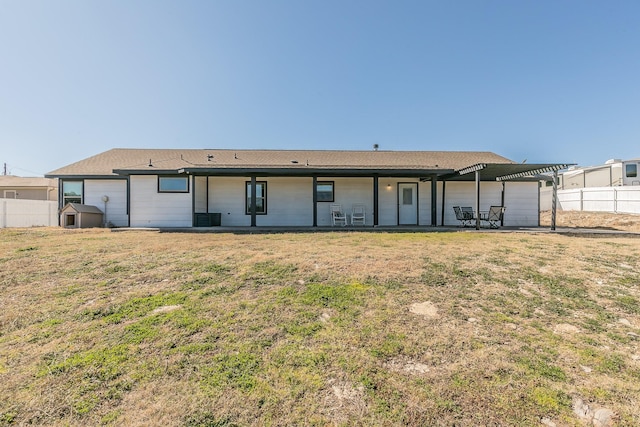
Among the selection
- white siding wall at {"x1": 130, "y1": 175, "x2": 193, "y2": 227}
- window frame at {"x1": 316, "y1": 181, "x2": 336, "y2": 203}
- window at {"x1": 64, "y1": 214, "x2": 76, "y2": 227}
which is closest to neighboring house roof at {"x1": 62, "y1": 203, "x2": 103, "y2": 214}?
window at {"x1": 64, "y1": 214, "x2": 76, "y2": 227}

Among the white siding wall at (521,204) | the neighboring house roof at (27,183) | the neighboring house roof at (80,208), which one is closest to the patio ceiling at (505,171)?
the white siding wall at (521,204)

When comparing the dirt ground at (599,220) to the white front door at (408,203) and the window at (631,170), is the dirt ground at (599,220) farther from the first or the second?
the window at (631,170)

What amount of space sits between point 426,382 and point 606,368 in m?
1.55

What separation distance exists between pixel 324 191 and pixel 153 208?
285 inches

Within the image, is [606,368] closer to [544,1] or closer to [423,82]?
[544,1]

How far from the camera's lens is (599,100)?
1616 centimetres

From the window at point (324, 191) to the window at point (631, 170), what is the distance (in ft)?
74.3

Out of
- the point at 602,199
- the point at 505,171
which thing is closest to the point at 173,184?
the point at 505,171

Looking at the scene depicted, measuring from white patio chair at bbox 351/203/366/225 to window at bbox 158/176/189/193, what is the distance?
23.5 feet

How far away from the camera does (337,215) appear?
12.2m

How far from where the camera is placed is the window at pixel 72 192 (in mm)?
12594

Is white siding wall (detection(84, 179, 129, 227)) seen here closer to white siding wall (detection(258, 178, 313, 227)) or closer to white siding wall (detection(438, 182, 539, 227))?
white siding wall (detection(258, 178, 313, 227))

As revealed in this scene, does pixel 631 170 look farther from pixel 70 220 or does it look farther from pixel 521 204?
pixel 70 220

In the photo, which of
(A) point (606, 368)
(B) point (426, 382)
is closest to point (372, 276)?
(B) point (426, 382)
